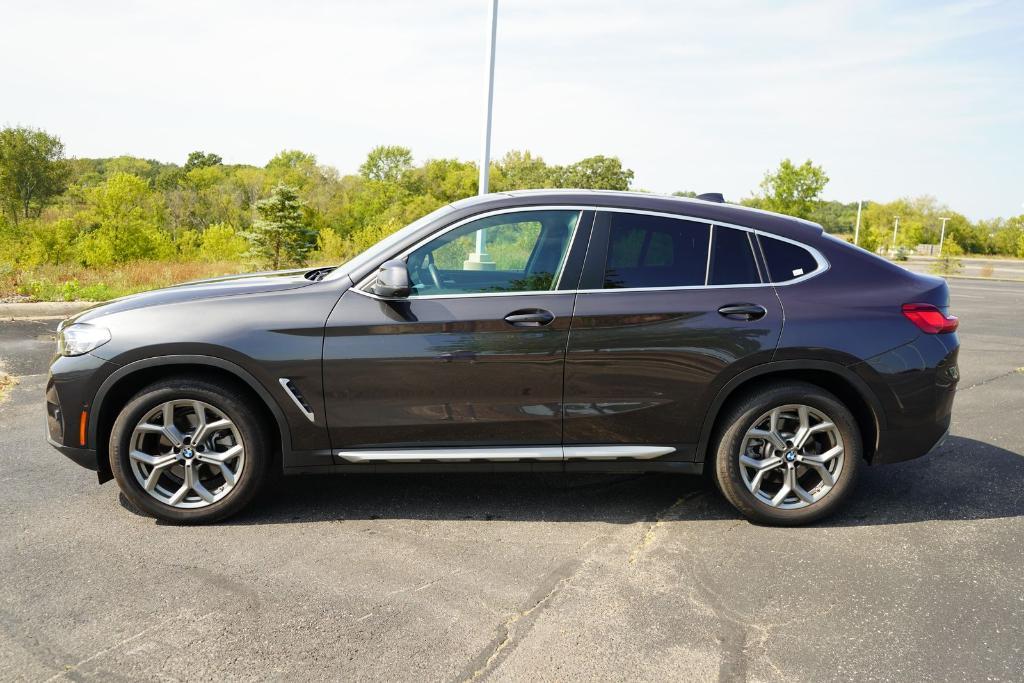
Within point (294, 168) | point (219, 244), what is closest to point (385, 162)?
point (294, 168)

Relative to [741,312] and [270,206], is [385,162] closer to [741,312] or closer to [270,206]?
[270,206]

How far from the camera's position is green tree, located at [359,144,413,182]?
110812 millimetres

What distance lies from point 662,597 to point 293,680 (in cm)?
159

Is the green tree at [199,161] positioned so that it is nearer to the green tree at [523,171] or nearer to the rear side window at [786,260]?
the green tree at [523,171]

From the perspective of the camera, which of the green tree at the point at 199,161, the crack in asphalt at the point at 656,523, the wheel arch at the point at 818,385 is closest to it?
the crack in asphalt at the point at 656,523

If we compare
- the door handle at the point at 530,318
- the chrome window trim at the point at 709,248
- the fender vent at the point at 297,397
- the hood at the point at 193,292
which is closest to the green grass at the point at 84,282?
the hood at the point at 193,292

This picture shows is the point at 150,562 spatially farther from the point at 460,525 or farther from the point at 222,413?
the point at 460,525

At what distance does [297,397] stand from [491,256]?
1322 millimetres

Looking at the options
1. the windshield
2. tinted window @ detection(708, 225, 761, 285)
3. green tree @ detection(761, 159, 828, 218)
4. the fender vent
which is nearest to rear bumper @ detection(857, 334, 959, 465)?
tinted window @ detection(708, 225, 761, 285)

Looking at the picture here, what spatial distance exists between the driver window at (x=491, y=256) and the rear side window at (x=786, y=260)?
1087 millimetres

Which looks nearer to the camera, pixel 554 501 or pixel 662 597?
pixel 662 597

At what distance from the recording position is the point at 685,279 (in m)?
4.04

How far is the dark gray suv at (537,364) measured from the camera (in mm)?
3885

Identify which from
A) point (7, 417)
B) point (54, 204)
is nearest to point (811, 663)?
point (7, 417)
